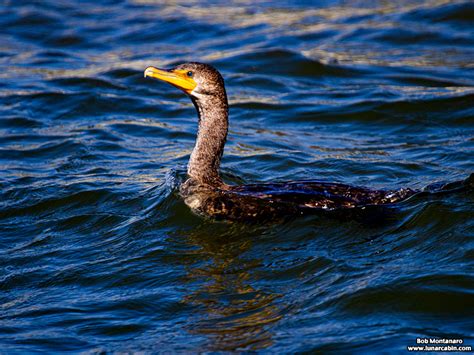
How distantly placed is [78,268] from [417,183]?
143 inches

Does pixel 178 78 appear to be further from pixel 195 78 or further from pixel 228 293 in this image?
pixel 228 293

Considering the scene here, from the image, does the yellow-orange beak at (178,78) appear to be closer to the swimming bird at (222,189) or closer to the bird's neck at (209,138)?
the swimming bird at (222,189)

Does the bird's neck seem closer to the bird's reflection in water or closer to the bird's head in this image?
the bird's head

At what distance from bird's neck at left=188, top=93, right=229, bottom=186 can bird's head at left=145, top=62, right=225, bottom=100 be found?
108 mm

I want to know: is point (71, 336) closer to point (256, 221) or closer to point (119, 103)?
point (256, 221)

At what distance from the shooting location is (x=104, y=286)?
664 cm

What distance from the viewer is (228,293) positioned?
6375mm

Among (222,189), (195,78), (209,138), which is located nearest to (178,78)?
Result: (195,78)

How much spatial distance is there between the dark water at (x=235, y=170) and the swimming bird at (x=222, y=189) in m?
0.14

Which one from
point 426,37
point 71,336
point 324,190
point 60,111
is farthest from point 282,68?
point 71,336

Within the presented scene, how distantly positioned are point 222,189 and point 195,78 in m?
1.06

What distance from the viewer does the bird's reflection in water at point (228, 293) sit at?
572cm

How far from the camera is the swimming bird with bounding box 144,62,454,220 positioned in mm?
7363

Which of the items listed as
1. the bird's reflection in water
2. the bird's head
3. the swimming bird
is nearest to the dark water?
the bird's reflection in water
